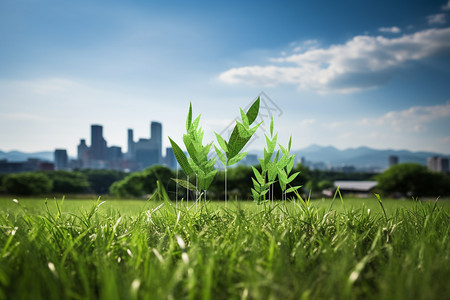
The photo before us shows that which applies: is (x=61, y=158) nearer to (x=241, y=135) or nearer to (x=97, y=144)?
(x=97, y=144)

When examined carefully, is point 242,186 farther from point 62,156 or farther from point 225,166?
point 62,156

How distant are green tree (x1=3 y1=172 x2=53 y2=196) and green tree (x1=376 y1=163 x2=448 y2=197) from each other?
158 feet

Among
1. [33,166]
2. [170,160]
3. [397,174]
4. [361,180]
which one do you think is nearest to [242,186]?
Result: [170,160]

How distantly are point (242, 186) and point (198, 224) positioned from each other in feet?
76.1

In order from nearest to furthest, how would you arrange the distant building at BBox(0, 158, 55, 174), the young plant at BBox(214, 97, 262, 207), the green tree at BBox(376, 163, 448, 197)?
the young plant at BBox(214, 97, 262, 207) → the green tree at BBox(376, 163, 448, 197) → the distant building at BBox(0, 158, 55, 174)

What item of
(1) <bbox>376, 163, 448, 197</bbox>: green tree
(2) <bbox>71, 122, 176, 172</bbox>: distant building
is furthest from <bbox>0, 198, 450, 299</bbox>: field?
(2) <bbox>71, 122, 176, 172</bbox>: distant building

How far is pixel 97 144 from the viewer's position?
14975 cm

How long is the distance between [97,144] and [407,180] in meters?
137

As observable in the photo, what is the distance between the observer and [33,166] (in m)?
130

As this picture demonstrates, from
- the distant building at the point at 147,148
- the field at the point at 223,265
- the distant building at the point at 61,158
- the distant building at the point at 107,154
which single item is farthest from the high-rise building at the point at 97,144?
the field at the point at 223,265

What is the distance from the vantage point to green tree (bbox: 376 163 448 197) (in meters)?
45.1

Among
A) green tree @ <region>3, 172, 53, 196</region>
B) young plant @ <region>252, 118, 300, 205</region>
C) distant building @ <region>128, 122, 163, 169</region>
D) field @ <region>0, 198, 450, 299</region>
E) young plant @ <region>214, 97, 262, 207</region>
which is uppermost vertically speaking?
distant building @ <region>128, 122, 163, 169</region>

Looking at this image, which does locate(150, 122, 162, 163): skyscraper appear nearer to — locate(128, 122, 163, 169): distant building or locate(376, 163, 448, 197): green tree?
locate(128, 122, 163, 169): distant building

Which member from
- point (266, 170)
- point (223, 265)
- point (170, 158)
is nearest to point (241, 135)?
point (266, 170)
